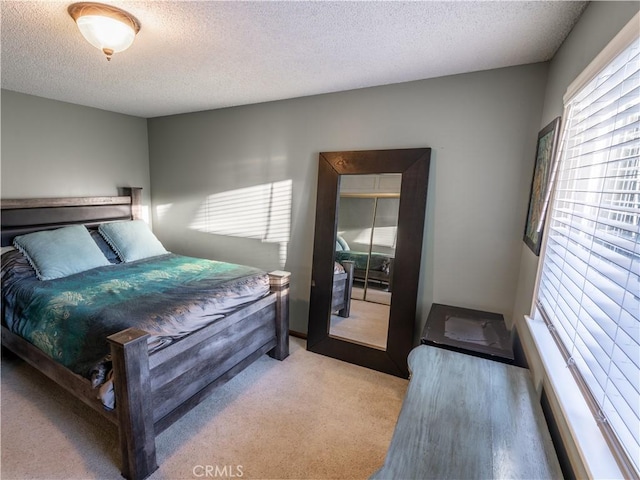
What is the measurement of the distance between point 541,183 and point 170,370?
90.6 inches

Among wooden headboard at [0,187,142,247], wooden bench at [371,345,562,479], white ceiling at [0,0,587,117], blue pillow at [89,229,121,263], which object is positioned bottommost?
wooden bench at [371,345,562,479]

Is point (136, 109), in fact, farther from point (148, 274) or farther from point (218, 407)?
point (218, 407)

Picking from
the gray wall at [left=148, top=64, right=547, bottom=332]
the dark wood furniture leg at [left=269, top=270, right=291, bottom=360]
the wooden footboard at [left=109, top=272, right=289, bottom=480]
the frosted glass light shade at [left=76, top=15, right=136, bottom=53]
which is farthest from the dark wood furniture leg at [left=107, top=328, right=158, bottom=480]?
the gray wall at [left=148, top=64, right=547, bottom=332]

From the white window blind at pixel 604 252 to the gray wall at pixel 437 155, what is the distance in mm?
684

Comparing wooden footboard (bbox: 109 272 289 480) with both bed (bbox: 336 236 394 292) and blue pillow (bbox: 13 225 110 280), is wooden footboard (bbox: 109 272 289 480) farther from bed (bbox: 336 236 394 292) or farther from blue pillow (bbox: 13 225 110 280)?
blue pillow (bbox: 13 225 110 280)

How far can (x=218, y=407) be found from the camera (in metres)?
2.11

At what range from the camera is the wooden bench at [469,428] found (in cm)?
95

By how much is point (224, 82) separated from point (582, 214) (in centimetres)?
242

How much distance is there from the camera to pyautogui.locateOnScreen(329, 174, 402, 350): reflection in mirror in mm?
2496

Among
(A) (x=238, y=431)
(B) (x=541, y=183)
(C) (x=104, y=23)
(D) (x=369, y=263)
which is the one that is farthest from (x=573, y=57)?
(A) (x=238, y=431)

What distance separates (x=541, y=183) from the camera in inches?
68.7

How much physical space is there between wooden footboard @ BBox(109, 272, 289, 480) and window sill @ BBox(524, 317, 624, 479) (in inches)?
67.1

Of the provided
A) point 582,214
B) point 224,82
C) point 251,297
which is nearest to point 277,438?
point 251,297

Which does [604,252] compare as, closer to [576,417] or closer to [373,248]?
[576,417]
